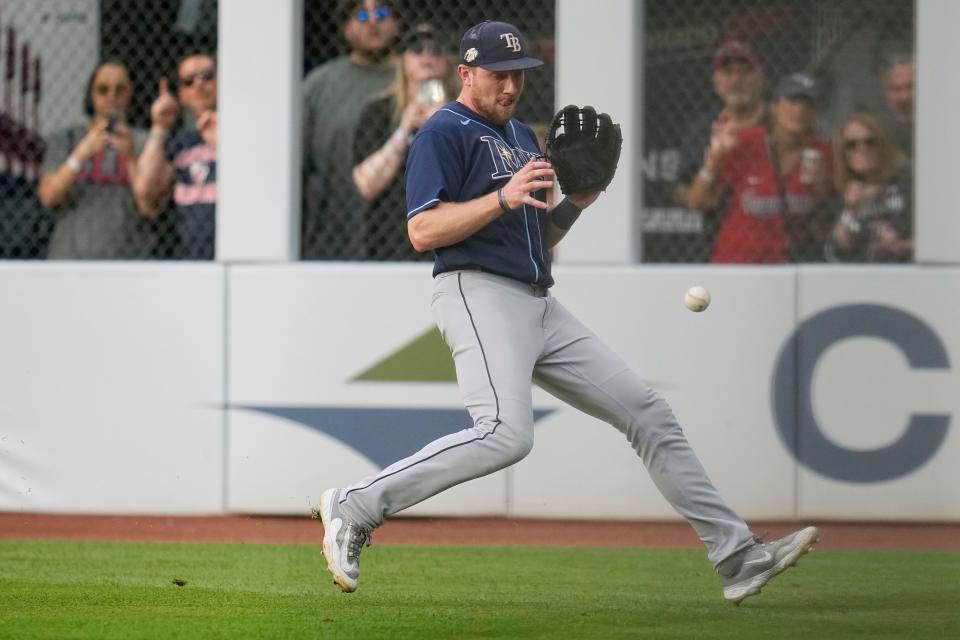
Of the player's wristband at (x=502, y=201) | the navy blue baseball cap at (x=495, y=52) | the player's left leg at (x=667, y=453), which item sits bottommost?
the player's left leg at (x=667, y=453)

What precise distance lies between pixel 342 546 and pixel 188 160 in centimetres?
376

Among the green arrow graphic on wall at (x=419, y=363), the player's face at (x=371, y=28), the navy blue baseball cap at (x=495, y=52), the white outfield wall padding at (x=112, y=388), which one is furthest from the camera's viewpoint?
the player's face at (x=371, y=28)

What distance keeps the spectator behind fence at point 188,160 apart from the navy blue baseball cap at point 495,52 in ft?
10.9

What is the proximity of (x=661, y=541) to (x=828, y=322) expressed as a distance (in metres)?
1.38

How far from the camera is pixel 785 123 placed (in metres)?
7.52

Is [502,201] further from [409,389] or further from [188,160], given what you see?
[188,160]

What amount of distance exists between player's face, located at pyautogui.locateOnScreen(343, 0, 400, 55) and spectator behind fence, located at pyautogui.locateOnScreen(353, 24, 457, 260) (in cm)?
10

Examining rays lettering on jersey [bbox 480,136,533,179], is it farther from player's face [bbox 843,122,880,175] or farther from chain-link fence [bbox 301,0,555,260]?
player's face [bbox 843,122,880,175]

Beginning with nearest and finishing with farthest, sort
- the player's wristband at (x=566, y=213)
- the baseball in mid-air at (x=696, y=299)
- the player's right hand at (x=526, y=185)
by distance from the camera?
1. the player's right hand at (x=526, y=185)
2. the player's wristband at (x=566, y=213)
3. the baseball in mid-air at (x=696, y=299)

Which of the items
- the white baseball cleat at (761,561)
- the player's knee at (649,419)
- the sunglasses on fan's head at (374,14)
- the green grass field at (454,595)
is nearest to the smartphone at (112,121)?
the sunglasses on fan's head at (374,14)

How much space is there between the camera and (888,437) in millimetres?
7207

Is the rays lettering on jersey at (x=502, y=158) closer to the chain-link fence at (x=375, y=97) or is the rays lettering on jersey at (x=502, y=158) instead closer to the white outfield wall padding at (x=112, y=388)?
the chain-link fence at (x=375, y=97)

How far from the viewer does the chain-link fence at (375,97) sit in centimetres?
762

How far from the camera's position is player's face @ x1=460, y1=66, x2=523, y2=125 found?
4.80 meters
